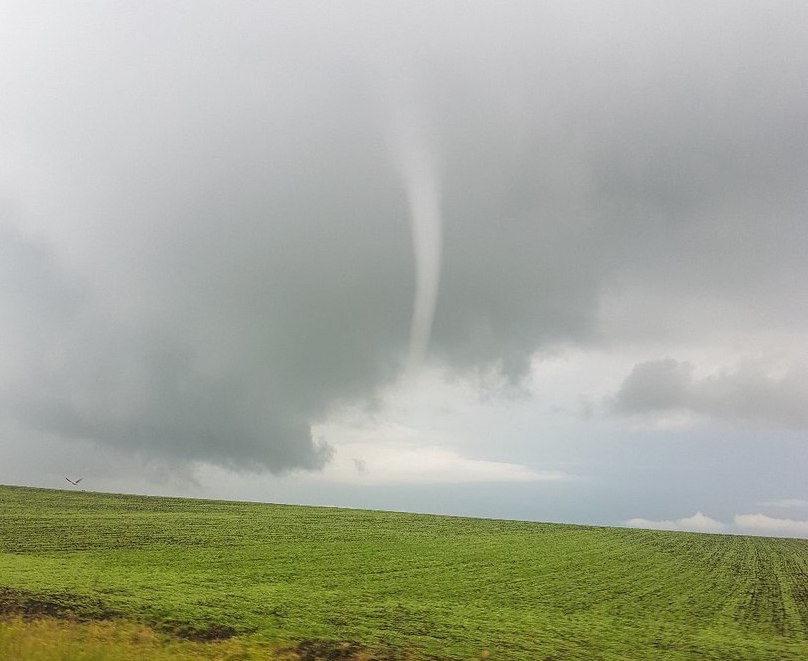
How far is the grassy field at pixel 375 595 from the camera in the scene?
18656mm

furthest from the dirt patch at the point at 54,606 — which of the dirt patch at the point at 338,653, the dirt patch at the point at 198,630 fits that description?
the dirt patch at the point at 338,653

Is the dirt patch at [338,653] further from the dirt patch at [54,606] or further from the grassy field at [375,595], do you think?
the dirt patch at [54,606]

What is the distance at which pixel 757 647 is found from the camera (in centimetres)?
2066

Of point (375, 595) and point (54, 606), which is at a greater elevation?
point (54, 606)

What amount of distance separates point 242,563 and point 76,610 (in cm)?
1650

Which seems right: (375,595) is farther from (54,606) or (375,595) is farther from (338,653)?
(54,606)

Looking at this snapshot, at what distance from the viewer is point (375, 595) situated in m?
28.6

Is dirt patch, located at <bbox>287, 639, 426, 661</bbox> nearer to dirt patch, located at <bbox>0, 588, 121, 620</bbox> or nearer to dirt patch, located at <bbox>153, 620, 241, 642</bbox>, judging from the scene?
dirt patch, located at <bbox>153, 620, 241, 642</bbox>

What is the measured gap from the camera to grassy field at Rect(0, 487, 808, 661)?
18.7m

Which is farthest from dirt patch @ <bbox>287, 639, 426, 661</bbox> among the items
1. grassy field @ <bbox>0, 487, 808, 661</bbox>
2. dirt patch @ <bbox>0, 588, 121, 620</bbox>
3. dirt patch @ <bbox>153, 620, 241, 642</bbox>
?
dirt patch @ <bbox>0, 588, 121, 620</bbox>

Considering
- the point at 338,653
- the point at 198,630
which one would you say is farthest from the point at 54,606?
the point at 338,653

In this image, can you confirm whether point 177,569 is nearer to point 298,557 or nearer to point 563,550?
point 298,557

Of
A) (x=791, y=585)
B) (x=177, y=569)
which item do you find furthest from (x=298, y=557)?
(x=791, y=585)

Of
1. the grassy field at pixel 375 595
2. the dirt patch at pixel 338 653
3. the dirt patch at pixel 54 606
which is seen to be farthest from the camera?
the dirt patch at pixel 54 606
